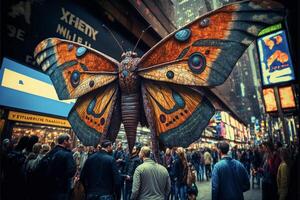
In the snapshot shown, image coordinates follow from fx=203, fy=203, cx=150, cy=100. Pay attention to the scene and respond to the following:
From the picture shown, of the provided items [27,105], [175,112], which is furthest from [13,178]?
[27,105]

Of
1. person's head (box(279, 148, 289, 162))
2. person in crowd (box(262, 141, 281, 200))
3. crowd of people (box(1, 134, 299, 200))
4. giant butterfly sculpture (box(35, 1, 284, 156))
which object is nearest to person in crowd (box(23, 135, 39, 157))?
crowd of people (box(1, 134, 299, 200))

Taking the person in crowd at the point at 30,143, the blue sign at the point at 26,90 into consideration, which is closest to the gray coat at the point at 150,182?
the person in crowd at the point at 30,143

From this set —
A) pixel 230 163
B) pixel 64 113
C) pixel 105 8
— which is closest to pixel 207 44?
pixel 230 163

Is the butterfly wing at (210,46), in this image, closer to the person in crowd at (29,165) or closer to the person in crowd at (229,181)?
the person in crowd at (229,181)

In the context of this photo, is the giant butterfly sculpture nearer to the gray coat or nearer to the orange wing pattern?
the orange wing pattern

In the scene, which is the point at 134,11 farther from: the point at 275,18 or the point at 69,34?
the point at 275,18

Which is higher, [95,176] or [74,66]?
[74,66]

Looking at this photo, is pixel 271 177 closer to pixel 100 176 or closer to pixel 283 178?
pixel 283 178
